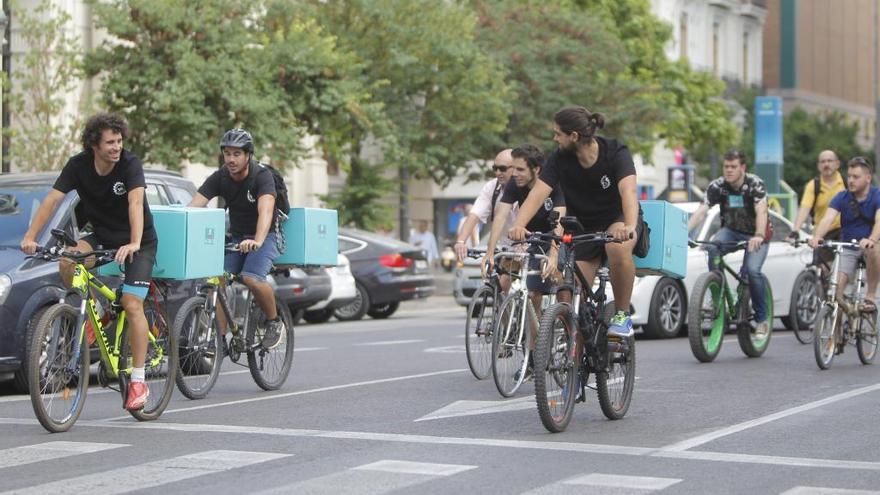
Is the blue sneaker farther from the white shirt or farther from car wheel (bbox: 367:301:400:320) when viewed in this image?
car wheel (bbox: 367:301:400:320)

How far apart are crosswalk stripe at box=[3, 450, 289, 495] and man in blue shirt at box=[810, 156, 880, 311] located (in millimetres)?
7271

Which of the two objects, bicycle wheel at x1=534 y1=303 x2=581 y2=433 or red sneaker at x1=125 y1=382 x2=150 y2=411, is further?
red sneaker at x1=125 y1=382 x2=150 y2=411

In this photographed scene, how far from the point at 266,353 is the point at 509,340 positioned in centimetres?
190

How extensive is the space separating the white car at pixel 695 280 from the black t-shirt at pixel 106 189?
329 inches

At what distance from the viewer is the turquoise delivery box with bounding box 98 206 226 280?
1116 cm

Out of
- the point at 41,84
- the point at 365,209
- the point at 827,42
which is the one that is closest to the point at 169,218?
the point at 41,84

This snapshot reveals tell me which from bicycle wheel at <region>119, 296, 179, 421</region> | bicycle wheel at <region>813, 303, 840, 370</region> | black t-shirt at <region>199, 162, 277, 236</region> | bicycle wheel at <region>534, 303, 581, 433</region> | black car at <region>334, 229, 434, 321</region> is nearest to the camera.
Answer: bicycle wheel at <region>534, 303, 581, 433</region>

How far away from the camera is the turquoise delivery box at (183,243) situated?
11164 mm

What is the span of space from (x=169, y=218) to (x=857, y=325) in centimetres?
638

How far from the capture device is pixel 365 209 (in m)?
35.5

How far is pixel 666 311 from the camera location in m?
19.4

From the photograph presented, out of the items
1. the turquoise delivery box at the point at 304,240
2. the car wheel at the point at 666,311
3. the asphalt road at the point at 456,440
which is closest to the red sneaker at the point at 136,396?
the asphalt road at the point at 456,440

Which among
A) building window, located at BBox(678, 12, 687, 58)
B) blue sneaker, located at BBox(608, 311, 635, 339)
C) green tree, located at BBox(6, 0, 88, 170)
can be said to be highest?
building window, located at BBox(678, 12, 687, 58)

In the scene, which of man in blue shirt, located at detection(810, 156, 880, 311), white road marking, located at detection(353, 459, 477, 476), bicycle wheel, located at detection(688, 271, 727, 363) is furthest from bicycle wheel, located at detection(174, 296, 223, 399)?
man in blue shirt, located at detection(810, 156, 880, 311)
